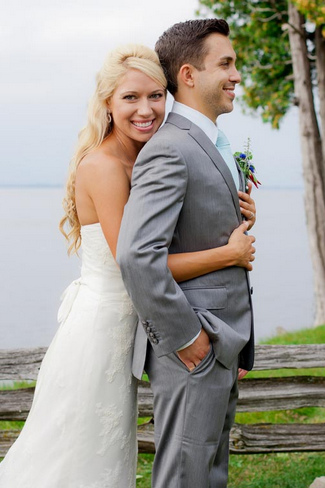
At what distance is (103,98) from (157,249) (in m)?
0.87

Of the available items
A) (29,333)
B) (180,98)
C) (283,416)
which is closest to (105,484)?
(180,98)

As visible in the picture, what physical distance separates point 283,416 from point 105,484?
3.12 meters

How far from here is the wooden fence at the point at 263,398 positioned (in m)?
5.01

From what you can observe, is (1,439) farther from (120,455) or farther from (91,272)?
(91,272)

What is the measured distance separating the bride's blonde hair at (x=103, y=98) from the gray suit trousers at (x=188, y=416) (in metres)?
0.93

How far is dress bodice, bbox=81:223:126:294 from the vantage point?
3332mm

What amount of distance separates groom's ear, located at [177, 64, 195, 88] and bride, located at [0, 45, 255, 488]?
9 cm

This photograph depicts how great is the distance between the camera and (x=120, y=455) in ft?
11.5

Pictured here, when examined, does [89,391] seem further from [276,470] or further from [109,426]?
[276,470]

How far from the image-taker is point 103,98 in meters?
3.28

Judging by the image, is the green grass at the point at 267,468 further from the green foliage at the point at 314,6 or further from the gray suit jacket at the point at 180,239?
the green foliage at the point at 314,6

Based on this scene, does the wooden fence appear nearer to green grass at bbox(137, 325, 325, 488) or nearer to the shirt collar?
green grass at bbox(137, 325, 325, 488)

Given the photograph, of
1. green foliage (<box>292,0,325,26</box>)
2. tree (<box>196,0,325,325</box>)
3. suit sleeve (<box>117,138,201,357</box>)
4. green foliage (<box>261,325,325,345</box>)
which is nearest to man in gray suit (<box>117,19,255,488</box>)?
suit sleeve (<box>117,138,201,357</box>)

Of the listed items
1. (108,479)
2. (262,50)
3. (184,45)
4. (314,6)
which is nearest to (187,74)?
(184,45)
